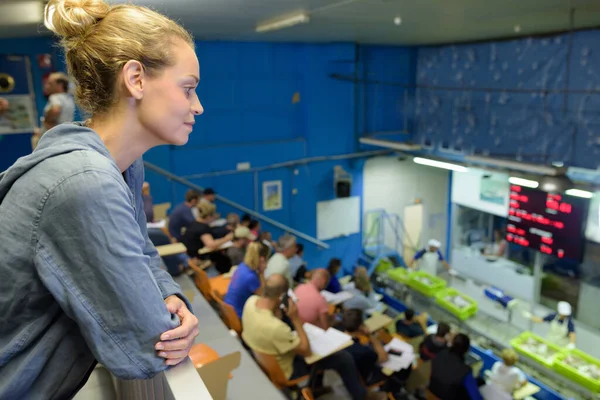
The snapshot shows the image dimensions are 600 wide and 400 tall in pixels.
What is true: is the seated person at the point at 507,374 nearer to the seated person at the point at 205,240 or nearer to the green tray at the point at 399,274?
the green tray at the point at 399,274

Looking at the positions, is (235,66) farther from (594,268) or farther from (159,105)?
(159,105)

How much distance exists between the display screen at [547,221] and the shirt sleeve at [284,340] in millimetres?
5359

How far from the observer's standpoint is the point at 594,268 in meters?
7.27

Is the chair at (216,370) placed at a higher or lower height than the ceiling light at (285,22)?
lower

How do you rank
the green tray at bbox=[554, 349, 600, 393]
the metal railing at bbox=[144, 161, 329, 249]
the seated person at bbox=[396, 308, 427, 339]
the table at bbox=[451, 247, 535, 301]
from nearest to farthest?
the green tray at bbox=[554, 349, 600, 393] < the seated person at bbox=[396, 308, 427, 339] < the metal railing at bbox=[144, 161, 329, 249] < the table at bbox=[451, 247, 535, 301]

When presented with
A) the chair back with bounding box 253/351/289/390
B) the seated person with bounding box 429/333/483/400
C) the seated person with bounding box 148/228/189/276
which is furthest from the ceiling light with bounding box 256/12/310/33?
the seated person with bounding box 429/333/483/400

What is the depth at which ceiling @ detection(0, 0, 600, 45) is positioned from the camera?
15.0ft

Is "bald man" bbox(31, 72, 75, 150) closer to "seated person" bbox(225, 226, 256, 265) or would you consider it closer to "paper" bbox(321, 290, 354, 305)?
"seated person" bbox(225, 226, 256, 265)

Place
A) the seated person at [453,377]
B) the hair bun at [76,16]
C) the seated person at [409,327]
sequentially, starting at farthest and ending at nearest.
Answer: the seated person at [409,327], the seated person at [453,377], the hair bun at [76,16]

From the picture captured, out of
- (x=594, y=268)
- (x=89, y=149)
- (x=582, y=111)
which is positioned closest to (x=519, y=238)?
(x=594, y=268)

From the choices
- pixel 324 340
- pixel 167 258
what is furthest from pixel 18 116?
pixel 324 340

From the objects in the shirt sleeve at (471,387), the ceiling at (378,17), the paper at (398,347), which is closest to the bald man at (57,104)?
the ceiling at (378,17)

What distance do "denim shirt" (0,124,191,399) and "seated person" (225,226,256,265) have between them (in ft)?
16.9

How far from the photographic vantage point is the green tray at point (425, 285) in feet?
25.2
